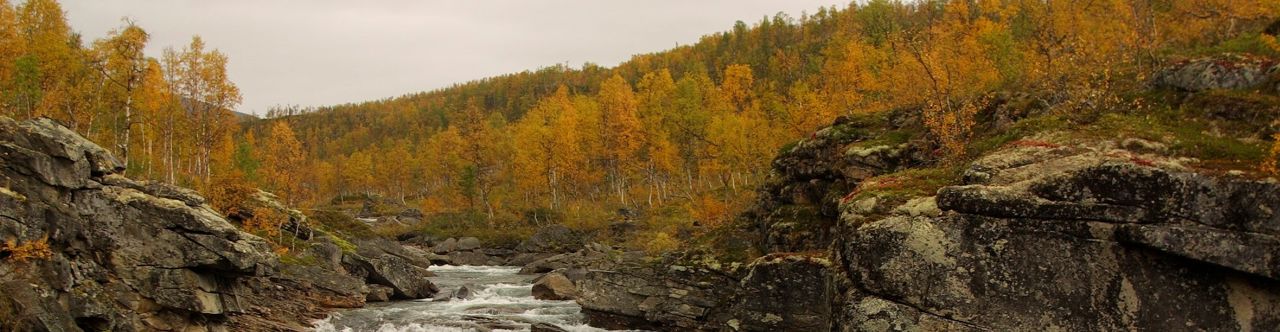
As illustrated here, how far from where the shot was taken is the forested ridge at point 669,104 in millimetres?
26078

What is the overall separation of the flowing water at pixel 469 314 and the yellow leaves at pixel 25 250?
9733mm

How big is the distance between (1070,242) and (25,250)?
90.6 ft

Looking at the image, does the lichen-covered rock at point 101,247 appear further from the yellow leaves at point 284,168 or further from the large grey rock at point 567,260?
the large grey rock at point 567,260

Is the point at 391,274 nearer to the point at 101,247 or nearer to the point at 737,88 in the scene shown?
→ the point at 101,247

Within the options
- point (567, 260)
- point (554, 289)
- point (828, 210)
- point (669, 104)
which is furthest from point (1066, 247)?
point (669, 104)

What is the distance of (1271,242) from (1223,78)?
8498 millimetres

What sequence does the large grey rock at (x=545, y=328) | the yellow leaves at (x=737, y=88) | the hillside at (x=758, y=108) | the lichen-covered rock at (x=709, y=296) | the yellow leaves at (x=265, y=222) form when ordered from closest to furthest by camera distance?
the lichen-covered rock at (x=709, y=296) < the hillside at (x=758, y=108) < the large grey rock at (x=545, y=328) < the yellow leaves at (x=265, y=222) < the yellow leaves at (x=737, y=88)

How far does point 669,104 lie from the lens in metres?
68.7

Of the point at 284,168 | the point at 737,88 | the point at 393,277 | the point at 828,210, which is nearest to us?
the point at 828,210

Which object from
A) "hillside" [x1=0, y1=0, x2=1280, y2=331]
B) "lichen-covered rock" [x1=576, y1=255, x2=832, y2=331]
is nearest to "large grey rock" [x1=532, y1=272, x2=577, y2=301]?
"hillside" [x1=0, y1=0, x2=1280, y2=331]

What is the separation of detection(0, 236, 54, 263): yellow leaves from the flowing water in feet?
31.9

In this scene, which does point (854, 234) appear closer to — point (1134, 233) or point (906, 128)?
point (1134, 233)

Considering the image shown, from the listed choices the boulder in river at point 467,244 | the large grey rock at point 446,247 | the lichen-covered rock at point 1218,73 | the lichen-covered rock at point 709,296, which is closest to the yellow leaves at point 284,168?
the large grey rock at point 446,247

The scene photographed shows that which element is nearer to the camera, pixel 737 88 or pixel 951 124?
pixel 951 124
